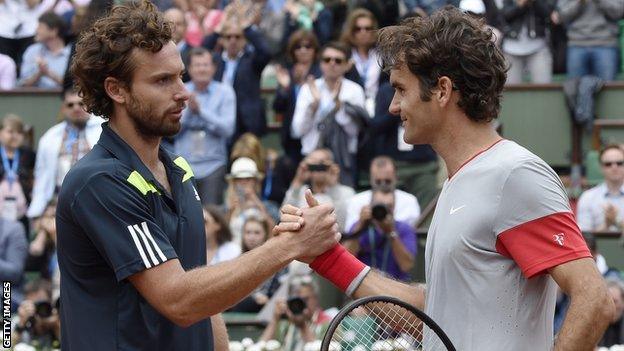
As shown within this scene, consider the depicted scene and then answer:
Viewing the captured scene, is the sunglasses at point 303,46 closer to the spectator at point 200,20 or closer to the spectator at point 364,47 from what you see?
the spectator at point 364,47

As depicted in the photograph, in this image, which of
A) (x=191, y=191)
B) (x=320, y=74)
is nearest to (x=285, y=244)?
(x=191, y=191)

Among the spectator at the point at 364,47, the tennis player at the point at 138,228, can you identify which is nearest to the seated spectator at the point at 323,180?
the spectator at the point at 364,47

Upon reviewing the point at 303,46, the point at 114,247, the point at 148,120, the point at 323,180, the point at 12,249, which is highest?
the point at 148,120

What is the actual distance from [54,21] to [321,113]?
11.3ft

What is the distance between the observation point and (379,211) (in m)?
10.2

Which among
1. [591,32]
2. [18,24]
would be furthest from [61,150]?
[591,32]

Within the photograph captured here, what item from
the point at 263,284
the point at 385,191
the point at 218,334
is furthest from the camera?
the point at 385,191

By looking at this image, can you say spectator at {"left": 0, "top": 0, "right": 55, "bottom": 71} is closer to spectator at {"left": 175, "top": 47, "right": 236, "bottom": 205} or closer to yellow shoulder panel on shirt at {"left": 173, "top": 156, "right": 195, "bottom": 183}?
spectator at {"left": 175, "top": 47, "right": 236, "bottom": 205}

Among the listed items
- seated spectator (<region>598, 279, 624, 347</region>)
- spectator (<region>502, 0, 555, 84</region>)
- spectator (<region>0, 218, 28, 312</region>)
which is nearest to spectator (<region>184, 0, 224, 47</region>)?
spectator (<region>502, 0, 555, 84</region>)

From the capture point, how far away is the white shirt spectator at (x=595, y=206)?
458 inches

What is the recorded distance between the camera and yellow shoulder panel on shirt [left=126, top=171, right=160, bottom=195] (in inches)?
171

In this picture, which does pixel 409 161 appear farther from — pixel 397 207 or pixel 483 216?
pixel 483 216

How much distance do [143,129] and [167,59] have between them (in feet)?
0.81

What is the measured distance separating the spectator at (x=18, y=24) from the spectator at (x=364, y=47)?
388 centimetres
